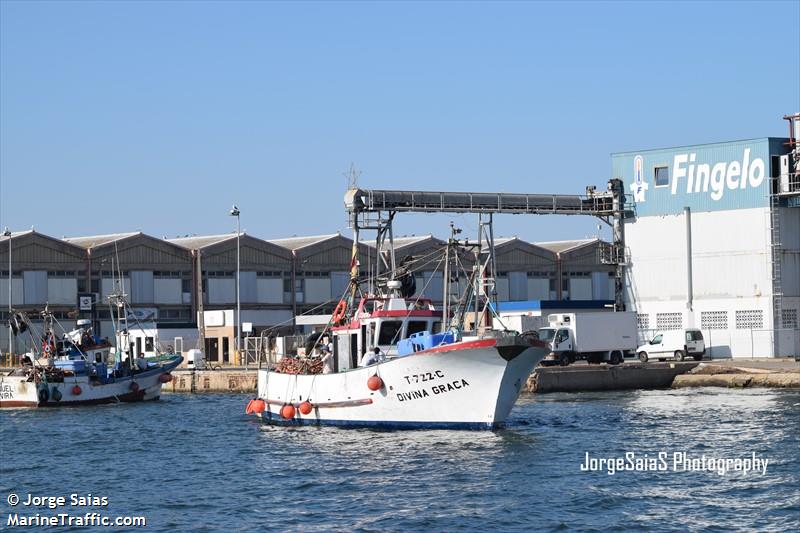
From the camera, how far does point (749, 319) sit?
70.3m

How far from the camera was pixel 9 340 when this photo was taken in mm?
88188

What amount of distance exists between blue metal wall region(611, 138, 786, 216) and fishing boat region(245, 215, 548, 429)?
28912mm

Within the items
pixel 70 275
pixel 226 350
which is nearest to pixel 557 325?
pixel 226 350

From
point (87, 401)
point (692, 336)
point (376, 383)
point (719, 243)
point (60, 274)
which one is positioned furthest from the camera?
point (60, 274)

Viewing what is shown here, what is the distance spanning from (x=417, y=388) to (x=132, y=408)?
23634 millimetres

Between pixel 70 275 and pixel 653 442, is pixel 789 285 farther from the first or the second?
pixel 70 275

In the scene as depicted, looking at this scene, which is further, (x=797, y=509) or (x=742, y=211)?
(x=742, y=211)

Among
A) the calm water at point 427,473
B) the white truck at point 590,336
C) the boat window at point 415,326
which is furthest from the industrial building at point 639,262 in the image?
the calm water at point 427,473

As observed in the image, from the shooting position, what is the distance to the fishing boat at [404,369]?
37.2m

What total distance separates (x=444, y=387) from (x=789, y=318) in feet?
123

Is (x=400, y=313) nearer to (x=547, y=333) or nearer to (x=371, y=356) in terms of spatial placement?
(x=371, y=356)

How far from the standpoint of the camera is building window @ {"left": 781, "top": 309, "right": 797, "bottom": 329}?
229ft

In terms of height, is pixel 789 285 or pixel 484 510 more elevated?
pixel 789 285

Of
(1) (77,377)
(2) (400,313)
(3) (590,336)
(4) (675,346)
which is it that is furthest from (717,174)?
(2) (400,313)
